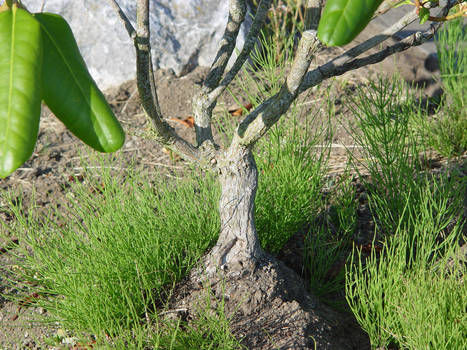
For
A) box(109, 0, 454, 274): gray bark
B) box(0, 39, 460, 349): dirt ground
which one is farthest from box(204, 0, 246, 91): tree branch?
box(0, 39, 460, 349): dirt ground

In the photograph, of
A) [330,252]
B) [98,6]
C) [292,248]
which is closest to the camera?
[330,252]

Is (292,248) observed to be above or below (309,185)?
below

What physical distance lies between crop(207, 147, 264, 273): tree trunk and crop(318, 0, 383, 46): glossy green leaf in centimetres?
84

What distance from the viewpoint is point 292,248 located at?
1.98 m

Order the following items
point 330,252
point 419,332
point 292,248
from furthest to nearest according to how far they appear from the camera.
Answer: point 292,248
point 330,252
point 419,332

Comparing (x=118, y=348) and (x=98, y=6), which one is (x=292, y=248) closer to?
(x=118, y=348)

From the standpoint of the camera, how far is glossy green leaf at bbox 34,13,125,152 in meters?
0.65

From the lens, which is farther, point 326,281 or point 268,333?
point 326,281

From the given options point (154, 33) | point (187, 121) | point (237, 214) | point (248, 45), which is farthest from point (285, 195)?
point (154, 33)

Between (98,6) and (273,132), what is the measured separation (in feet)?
7.05

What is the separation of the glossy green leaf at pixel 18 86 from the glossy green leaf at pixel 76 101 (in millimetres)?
48

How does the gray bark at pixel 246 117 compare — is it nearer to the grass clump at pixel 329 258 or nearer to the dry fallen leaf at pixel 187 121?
the grass clump at pixel 329 258

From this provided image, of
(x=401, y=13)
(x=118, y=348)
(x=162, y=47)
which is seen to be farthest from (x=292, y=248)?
(x=401, y=13)

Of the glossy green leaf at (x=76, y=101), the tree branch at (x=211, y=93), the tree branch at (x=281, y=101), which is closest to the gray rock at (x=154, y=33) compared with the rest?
the tree branch at (x=211, y=93)
